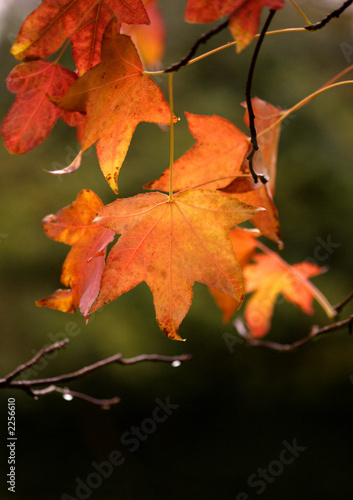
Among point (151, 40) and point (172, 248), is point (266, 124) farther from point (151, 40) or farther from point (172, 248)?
point (151, 40)

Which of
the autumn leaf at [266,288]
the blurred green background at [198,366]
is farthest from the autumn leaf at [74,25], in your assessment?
the blurred green background at [198,366]

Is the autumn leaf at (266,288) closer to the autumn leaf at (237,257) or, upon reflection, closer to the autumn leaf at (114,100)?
the autumn leaf at (237,257)

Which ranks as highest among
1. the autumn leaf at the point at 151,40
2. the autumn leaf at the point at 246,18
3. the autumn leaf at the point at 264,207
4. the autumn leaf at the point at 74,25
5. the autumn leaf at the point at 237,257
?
the autumn leaf at the point at 74,25

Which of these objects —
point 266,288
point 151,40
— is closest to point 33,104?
point 151,40

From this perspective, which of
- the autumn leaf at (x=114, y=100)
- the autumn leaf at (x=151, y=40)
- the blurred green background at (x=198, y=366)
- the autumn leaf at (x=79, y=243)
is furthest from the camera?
the blurred green background at (x=198, y=366)

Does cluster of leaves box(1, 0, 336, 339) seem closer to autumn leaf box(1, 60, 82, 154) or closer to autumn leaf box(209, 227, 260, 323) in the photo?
autumn leaf box(1, 60, 82, 154)

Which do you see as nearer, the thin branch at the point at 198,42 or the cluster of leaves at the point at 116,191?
the thin branch at the point at 198,42
